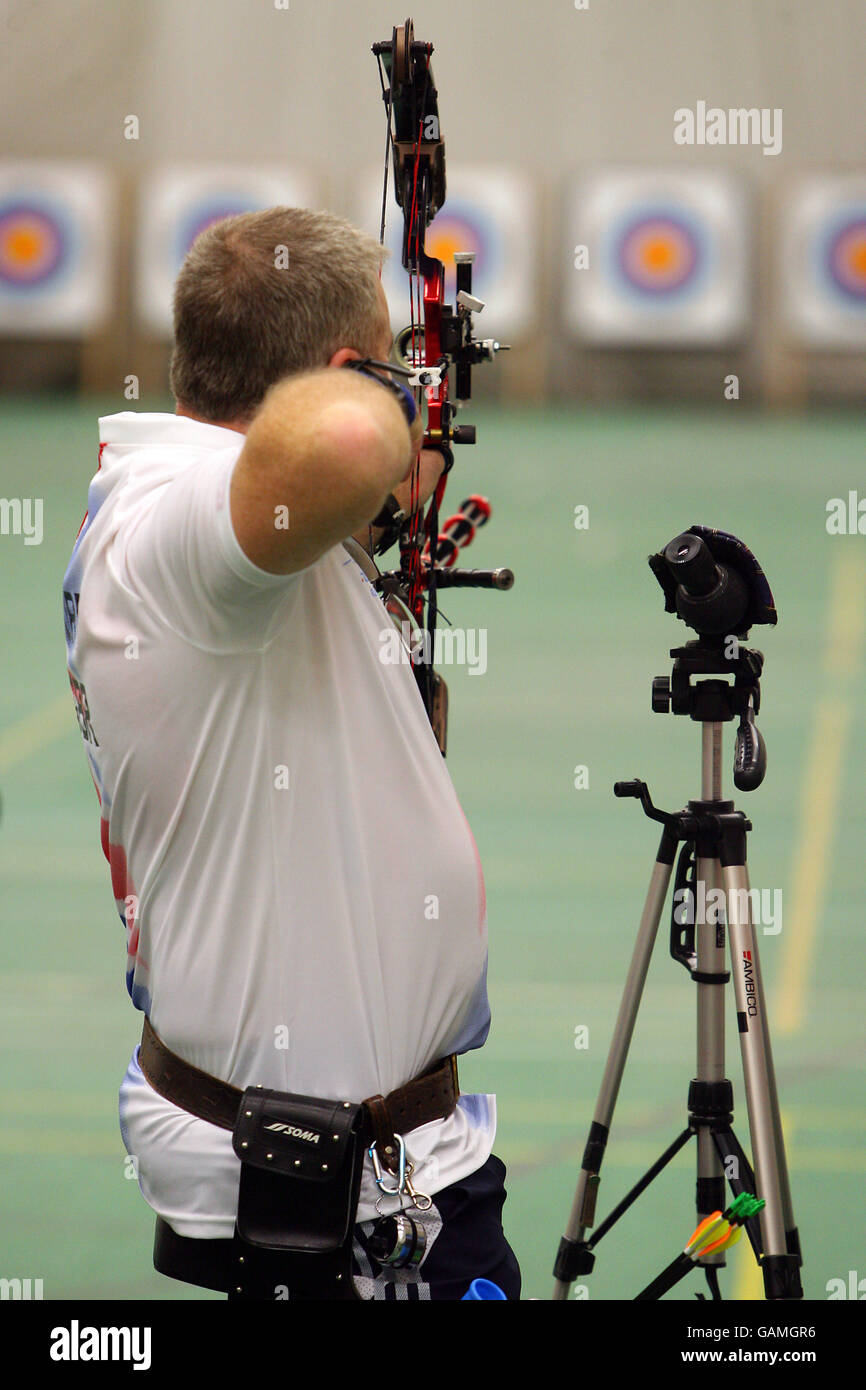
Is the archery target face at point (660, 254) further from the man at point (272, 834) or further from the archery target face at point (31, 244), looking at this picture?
the man at point (272, 834)

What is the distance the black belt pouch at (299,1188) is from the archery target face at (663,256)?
35.6 feet

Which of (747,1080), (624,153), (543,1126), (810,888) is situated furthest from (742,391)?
(747,1080)

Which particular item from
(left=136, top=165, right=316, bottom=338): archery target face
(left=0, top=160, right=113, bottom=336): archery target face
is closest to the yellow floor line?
(left=136, top=165, right=316, bottom=338): archery target face

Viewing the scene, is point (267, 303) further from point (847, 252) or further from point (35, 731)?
point (847, 252)

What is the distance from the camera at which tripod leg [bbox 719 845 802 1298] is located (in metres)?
1.73

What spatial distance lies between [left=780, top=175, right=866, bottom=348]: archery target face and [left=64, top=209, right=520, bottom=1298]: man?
10.8 m

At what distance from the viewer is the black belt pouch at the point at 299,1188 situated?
4.23ft

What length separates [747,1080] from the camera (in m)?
1.77

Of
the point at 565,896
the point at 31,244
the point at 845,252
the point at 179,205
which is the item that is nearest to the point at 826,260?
the point at 845,252

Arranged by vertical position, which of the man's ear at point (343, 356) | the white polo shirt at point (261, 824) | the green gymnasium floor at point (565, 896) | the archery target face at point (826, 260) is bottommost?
the green gymnasium floor at point (565, 896)

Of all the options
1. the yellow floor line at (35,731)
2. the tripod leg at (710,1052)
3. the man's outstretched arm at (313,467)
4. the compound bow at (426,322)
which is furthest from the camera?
the yellow floor line at (35,731)

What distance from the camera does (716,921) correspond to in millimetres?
1848

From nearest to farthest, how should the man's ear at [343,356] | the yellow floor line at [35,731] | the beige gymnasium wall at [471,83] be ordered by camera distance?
the man's ear at [343,356] → the yellow floor line at [35,731] → the beige gymnasium wall at [471,83]

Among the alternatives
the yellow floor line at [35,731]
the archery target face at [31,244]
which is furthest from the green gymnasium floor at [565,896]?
the archery target face at [31,244]
